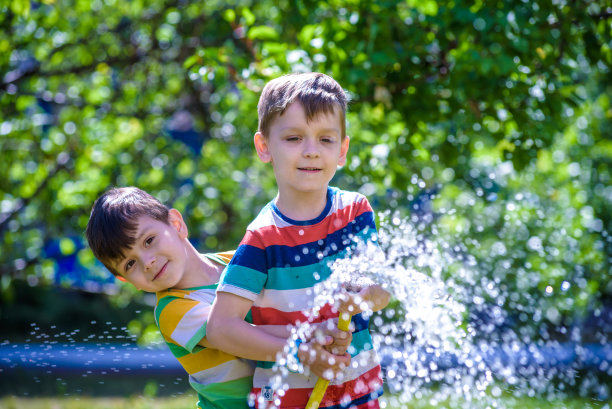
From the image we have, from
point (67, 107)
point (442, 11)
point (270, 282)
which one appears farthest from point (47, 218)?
point (270, 282)

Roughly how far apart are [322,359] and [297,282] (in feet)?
0.67

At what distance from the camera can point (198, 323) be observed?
1.82m

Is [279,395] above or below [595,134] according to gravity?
below

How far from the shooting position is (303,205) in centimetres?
184

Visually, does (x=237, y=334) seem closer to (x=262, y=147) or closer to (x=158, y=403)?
(x=262, y=147)

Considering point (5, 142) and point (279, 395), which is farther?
point (5, 142)

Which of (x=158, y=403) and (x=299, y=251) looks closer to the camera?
(x=299, y=251)

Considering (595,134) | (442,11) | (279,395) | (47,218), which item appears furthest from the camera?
(595,134)

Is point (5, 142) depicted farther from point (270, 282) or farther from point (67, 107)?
point (270, 282)

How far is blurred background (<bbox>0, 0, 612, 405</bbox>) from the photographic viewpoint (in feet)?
10.9

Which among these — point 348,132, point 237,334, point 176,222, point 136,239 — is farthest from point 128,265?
point 348,132

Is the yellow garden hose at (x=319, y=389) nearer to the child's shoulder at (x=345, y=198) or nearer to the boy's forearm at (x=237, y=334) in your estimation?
the boy's forearm at (x=237, y=334)

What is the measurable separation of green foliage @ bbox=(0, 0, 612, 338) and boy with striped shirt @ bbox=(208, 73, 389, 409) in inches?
53.5

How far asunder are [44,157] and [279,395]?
3752 mm
